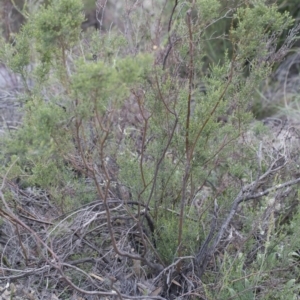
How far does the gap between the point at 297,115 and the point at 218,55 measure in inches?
49.1

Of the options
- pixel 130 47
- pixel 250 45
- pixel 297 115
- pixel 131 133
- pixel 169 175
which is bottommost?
pixel 297 115

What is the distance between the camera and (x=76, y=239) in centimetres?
298

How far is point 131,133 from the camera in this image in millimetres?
3855

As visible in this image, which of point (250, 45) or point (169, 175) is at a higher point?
point (250, 45)

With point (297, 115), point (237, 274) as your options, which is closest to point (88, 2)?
point (297, 115)

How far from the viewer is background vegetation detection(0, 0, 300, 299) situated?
8.43 feet

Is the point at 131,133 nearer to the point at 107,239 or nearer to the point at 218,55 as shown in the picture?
the point at 107,239

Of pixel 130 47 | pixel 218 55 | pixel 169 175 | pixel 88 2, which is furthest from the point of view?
pixel 88 2

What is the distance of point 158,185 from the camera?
117 inches

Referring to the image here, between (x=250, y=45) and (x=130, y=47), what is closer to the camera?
(x=250, y=45)

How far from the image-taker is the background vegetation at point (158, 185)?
2.57 metres

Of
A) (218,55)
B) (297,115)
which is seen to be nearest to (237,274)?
(297,115)

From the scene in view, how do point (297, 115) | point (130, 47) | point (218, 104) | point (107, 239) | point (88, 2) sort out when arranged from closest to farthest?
1. point (218, 104)
2. point (107, 239)
3. point (130, 47)
4. point (297, 115)
5. point (88, 2)

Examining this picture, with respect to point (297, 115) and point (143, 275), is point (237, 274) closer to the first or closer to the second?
point (143, 275)
